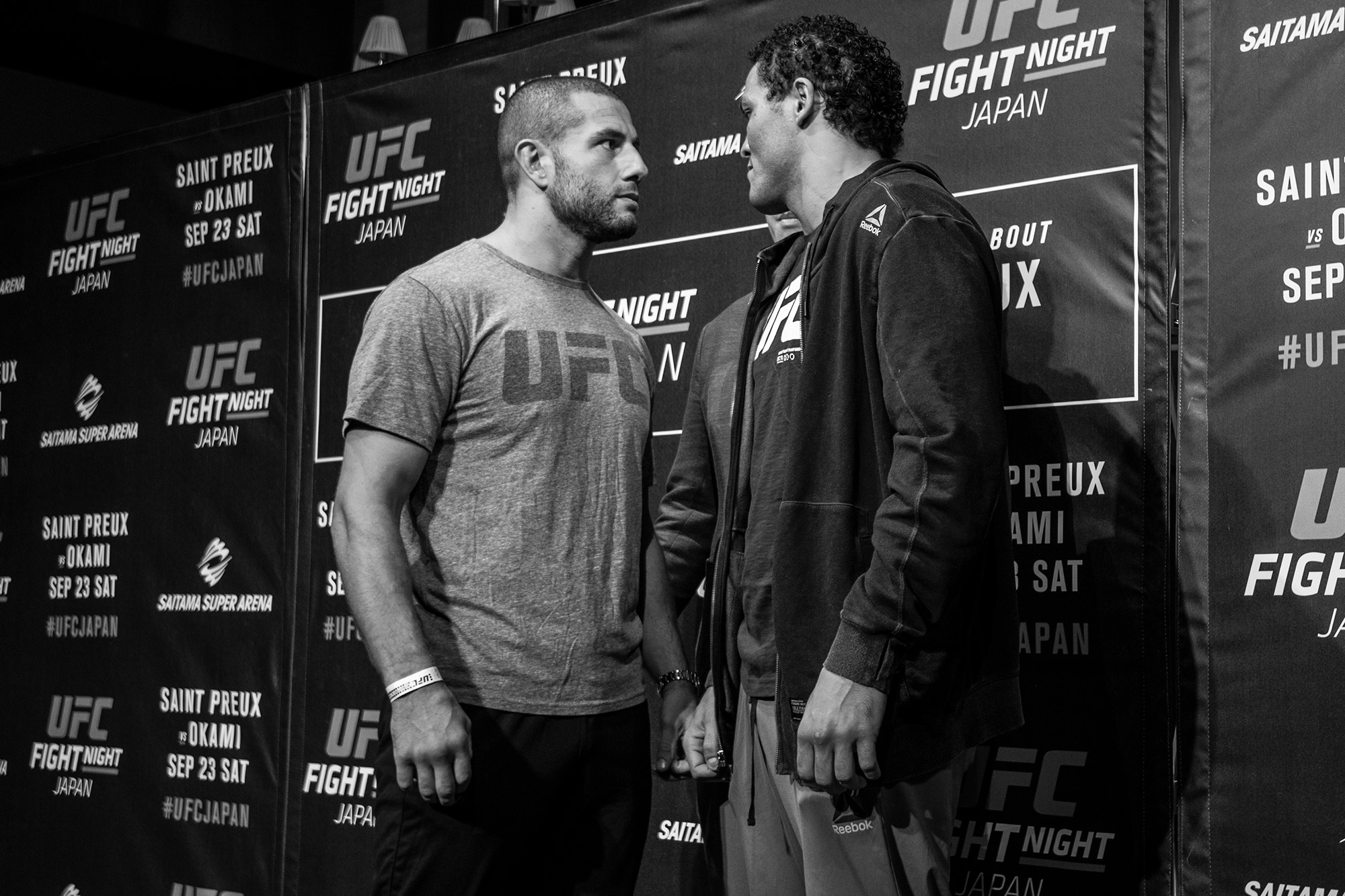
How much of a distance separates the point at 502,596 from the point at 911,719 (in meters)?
0.61

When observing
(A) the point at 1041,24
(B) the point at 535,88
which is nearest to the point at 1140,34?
(A) the point at 1041,24

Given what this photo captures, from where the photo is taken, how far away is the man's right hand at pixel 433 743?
5.88ft

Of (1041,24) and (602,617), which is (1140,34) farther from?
(602,617)

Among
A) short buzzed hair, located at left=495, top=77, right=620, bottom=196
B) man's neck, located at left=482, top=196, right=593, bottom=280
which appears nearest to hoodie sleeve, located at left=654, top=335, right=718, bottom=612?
man's neck, located at left=482, top=196, right=593, bottom=280

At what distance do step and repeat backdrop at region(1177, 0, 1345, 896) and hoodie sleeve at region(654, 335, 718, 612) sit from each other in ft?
2.74

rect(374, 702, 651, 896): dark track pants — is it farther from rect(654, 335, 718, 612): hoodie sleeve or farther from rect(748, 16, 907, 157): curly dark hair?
rect(748, 16, 907, 157): curly dark hair

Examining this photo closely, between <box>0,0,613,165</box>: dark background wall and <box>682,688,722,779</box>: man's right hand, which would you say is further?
<box>0,0,613,165</box>: dark background wall

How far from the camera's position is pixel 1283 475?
→ 2209 mm

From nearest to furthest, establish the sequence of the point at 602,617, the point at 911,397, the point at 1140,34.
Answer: the point at 911,397 < the point at 602,617 < the point at 1140,34

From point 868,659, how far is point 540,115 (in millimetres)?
1120

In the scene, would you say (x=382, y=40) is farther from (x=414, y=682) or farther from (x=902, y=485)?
(x=902, y=485)

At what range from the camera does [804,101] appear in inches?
78.3

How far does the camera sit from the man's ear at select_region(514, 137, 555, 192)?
7.31ft

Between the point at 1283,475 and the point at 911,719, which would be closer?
the point at 911,719
